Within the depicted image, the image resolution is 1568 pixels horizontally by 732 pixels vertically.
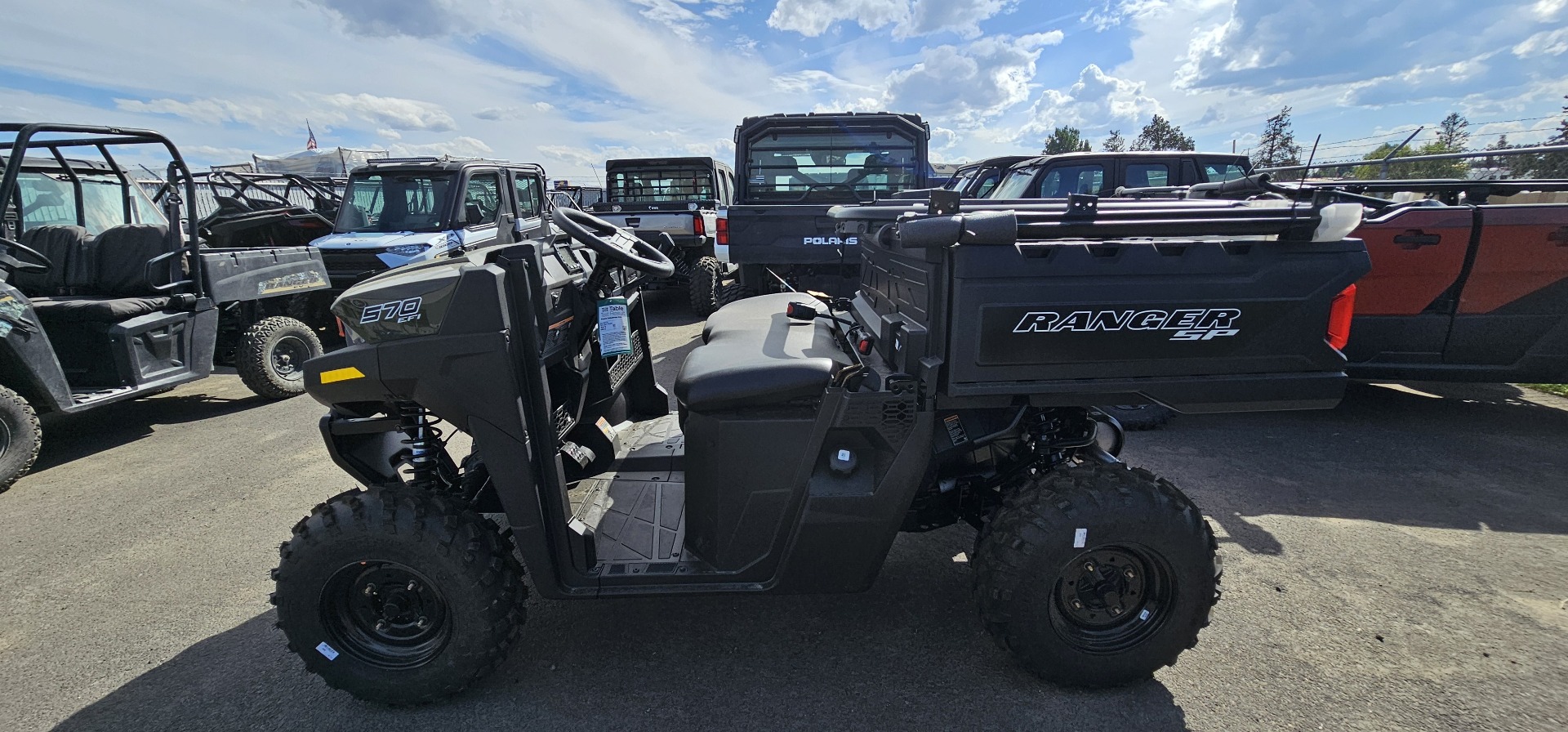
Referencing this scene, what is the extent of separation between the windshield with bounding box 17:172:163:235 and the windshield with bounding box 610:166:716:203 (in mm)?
6492

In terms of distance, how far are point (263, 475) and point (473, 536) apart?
10.5 ft

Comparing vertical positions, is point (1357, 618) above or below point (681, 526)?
below

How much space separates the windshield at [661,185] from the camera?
12.1 metres

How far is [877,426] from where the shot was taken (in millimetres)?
2162

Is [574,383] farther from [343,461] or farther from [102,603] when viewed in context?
[102,603]

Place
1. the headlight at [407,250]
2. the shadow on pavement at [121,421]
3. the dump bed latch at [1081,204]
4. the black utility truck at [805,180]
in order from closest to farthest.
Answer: the dump bed latch at [1081,204] < the shadow on pavement at [121,421] < the black utility truck at [805,180] < the headlight at [407,250]

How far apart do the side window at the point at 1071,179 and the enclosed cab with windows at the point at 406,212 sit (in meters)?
5.96

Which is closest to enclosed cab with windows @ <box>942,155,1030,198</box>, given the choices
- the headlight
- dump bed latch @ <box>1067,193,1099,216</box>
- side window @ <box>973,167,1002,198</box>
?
side window @ <box>973,167,1002,198</box>

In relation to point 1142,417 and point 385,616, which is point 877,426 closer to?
point 385,616

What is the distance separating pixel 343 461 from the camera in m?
2.42

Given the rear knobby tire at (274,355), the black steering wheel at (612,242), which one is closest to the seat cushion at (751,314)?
the black steering wheel at (612,242)

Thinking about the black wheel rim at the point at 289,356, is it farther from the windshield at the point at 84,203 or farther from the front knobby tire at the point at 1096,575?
the front knobby tire at the point at 1096,575

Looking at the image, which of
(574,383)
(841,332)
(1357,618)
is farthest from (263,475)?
(1357,618)

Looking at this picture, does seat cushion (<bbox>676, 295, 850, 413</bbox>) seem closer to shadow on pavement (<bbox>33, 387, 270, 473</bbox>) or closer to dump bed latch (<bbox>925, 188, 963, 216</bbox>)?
dump bed latch (<bbox>925, 188, 963, 216</bbox>)
